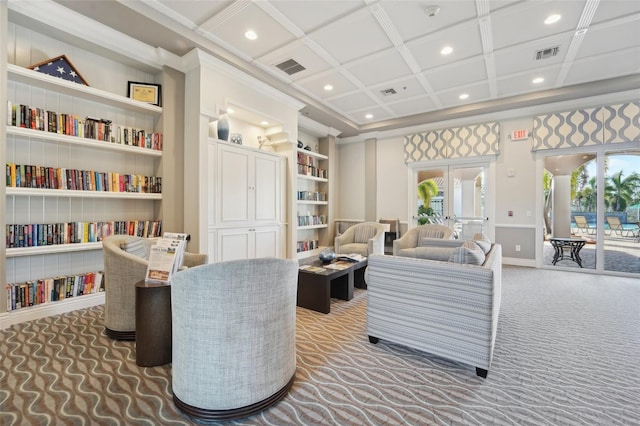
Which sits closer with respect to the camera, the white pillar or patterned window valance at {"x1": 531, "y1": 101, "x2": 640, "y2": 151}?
patterned window valance at {"x1": 531, "y1": 101, "x2": 640, "y2": 151}

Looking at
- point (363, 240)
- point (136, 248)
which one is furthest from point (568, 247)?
point (136, 248)

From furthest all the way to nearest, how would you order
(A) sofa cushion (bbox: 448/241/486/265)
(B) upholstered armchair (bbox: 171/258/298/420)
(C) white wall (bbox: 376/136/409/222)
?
(C) white wall (bbox: 376/136/409/222)
(A) sofa cushion (bbox: 448/241/486/265)
(B) upholstered armchair (bbox: 171/258/298/420)

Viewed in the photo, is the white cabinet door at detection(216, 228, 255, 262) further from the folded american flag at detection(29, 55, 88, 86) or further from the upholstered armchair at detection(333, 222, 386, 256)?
the folded american flag at detection(29, 55, 88, 86)

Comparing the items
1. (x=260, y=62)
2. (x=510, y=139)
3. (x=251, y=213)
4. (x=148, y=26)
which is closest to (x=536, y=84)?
(x=510, y=139)

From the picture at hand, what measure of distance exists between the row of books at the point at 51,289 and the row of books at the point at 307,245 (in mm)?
3727

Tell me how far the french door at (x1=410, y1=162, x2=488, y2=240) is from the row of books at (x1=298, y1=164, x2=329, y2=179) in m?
2.18

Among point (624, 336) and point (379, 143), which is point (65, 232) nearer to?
point (624, 336)

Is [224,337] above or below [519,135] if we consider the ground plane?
below

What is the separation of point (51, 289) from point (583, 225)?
797cm

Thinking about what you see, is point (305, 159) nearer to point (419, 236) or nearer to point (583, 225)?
point (419, 236)

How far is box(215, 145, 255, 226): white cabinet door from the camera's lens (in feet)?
13.4

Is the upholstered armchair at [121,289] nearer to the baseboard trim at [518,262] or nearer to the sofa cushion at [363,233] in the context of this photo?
the sofa cushion at [363,233]

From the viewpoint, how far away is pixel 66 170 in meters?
3.02

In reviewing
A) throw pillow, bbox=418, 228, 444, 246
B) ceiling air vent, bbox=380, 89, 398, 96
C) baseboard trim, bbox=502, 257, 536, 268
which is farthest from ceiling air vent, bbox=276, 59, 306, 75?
baseboard trim, bbox=502, 257, 536, 268
